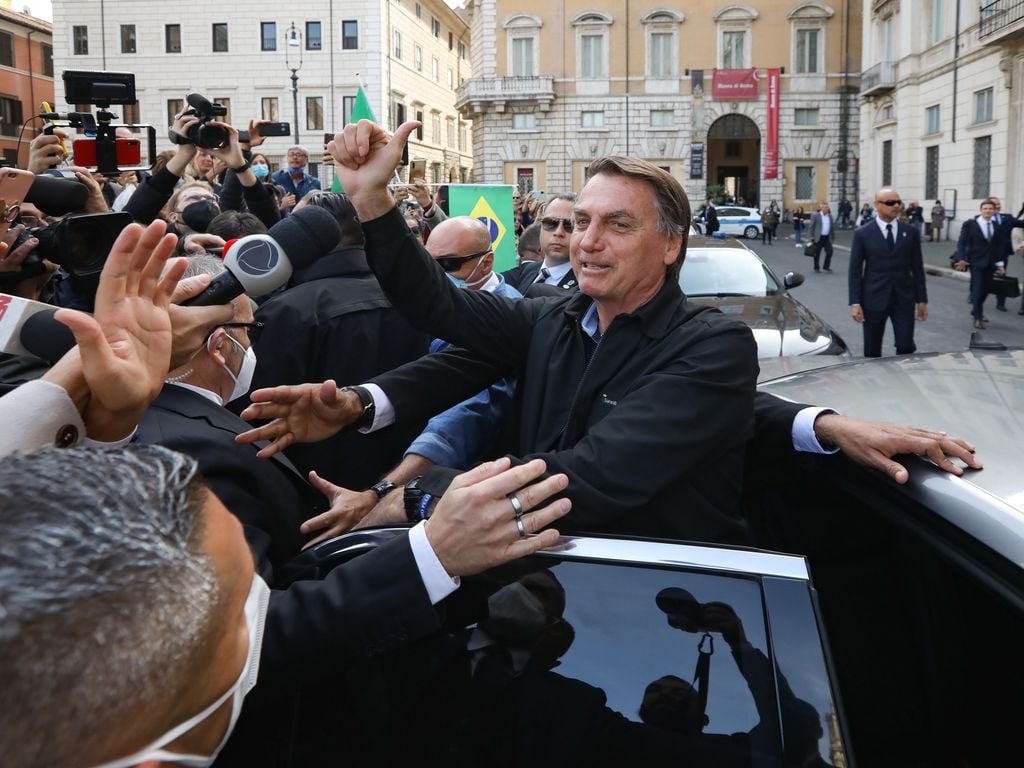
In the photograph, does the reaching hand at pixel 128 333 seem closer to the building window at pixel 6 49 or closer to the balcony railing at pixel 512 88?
the balcony railing at pixel 512 88

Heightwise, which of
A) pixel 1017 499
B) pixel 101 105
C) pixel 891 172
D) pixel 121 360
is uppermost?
pixel 891 172

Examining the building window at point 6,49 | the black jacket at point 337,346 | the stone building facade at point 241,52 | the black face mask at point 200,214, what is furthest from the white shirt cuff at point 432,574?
the building window at point 6,49

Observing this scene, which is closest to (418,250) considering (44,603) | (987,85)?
(44,603)

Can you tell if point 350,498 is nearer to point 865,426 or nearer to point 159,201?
point 865,426

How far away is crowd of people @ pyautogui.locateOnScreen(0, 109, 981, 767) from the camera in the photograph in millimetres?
830

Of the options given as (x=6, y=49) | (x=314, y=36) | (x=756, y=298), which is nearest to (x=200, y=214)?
(x=756, y=298)

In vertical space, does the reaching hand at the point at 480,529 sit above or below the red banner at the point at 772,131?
below

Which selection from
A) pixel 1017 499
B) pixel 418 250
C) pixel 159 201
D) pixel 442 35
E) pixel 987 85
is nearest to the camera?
pixel 1017 499

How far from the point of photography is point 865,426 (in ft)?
6.73

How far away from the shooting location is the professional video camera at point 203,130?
4527 millimetres

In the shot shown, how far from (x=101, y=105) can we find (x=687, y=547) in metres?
4.10

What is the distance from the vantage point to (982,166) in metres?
29.4

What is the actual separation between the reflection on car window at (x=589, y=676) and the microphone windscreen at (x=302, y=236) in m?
0.89

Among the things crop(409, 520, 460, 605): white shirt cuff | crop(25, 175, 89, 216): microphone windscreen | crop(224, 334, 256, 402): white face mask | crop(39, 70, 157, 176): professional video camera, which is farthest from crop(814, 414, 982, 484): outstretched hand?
crop(39, 70, 157, 176): professional video camera
